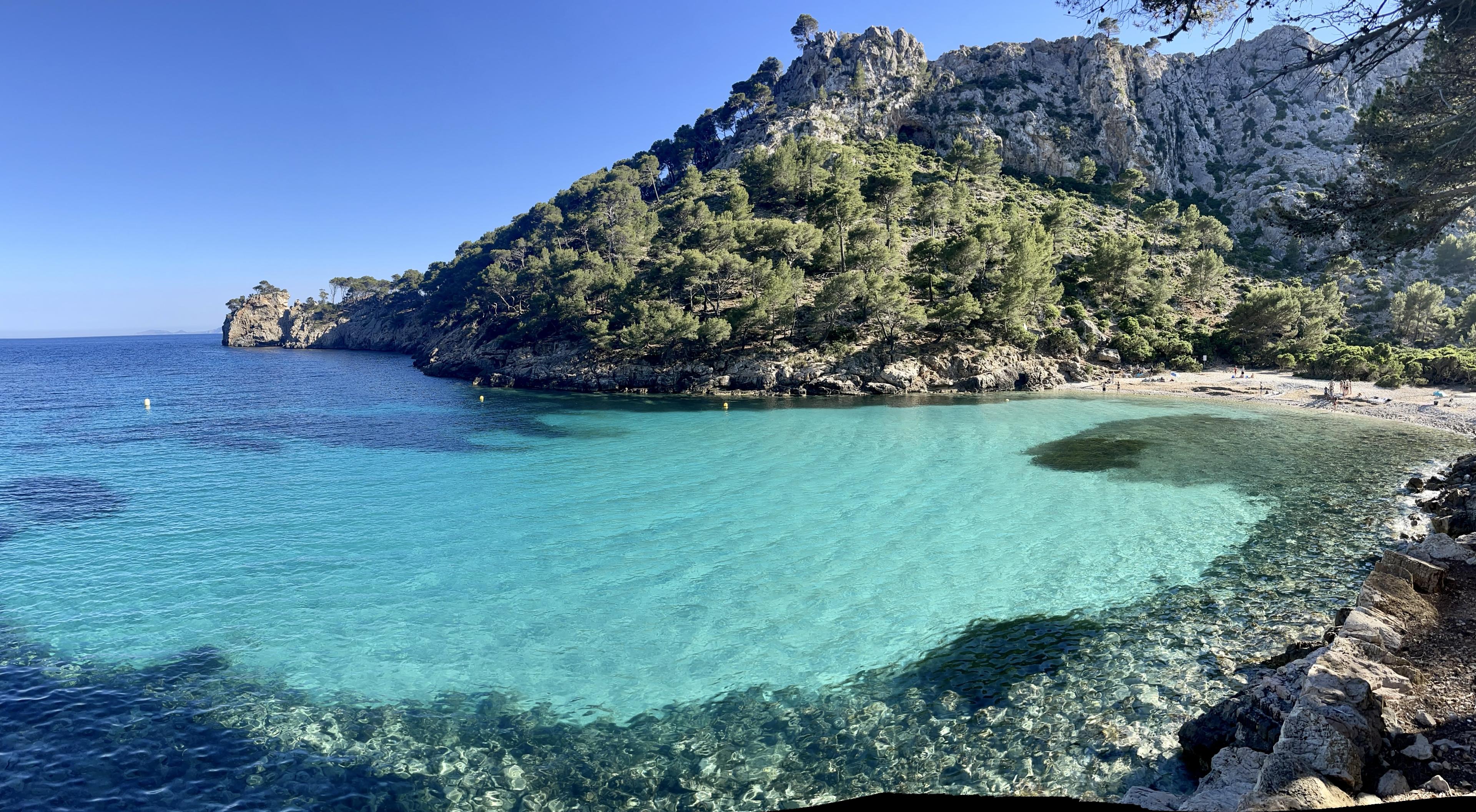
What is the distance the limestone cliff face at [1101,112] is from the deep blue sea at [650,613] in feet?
333

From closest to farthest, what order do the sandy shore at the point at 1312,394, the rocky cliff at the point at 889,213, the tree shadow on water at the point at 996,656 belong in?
the tree shadow on water at the point at 996,656, the sandy shore at the point at 1312,394, the rocky cliff at the point at 889,213

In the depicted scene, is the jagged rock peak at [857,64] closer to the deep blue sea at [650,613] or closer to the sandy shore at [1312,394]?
the sandy shore at [1312,394]

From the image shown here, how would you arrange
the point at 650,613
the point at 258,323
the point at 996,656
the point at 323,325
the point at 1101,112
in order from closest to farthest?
1. the point at 996,656
2. the point at 650,613
3. the point at 1101,112
4. the point at 323,325
5. the point at 258,323

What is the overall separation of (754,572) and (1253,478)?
2429cm

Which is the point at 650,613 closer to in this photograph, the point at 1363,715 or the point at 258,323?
the point at 1363,715

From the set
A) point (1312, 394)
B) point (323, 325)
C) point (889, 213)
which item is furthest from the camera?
point (323, 325)

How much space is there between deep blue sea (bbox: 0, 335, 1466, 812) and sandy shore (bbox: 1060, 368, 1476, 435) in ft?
25.0

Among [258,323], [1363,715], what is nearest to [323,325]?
[258,323]

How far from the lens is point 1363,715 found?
216 inches

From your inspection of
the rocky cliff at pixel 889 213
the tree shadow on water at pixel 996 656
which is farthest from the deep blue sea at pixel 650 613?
the rocky cliff at pixel 889 213

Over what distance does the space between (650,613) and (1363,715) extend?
474 inches

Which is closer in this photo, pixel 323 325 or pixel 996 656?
pixel 996 656

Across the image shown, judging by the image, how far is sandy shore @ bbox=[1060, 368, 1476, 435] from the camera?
3603cm

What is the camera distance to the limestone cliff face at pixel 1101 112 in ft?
350
